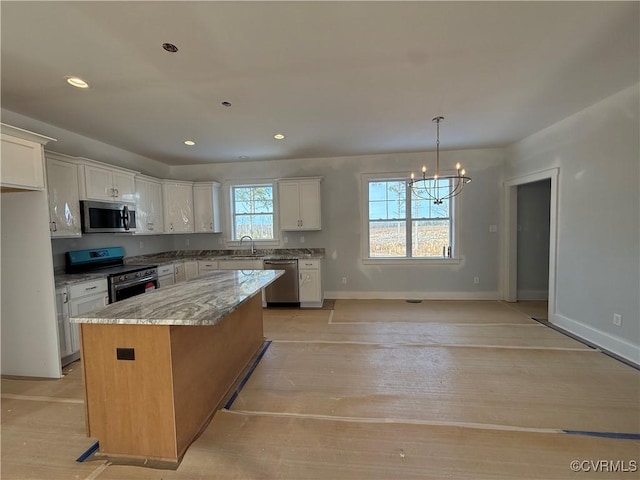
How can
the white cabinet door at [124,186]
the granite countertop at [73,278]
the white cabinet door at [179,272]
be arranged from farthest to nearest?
the white cabinet door at [179,272], the white cabinet door at [124,186], the granite countertop at [73,278]

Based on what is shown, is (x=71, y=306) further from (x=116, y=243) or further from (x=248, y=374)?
(x=248, y=374)

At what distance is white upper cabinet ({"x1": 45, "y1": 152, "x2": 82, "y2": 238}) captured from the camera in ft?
9.90

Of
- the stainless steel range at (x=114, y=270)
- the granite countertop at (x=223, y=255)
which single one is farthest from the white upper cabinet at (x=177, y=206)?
the stainless steel range at (x=114, y=270)

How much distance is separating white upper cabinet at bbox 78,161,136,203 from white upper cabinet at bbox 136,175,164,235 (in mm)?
161

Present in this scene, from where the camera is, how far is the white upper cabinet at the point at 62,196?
3.02 metres

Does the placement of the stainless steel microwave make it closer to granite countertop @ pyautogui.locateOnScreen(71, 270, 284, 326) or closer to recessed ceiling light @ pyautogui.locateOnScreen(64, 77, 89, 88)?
recessed ceiling light @ pyautogui.locateOnScreen(64, 77, 89, 88)

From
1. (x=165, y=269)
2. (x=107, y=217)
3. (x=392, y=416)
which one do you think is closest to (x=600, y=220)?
(x=392, y=416)

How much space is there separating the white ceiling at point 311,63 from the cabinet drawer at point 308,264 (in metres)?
2.12

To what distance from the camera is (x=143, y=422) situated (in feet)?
5.48

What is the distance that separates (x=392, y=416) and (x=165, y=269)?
3.81m

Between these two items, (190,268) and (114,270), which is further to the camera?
(190,268)

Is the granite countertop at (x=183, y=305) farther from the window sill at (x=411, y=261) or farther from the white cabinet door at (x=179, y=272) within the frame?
the window sill at (x=411, y=261)

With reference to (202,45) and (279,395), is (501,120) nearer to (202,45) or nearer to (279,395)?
(202,45)

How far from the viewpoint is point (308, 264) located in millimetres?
4719
